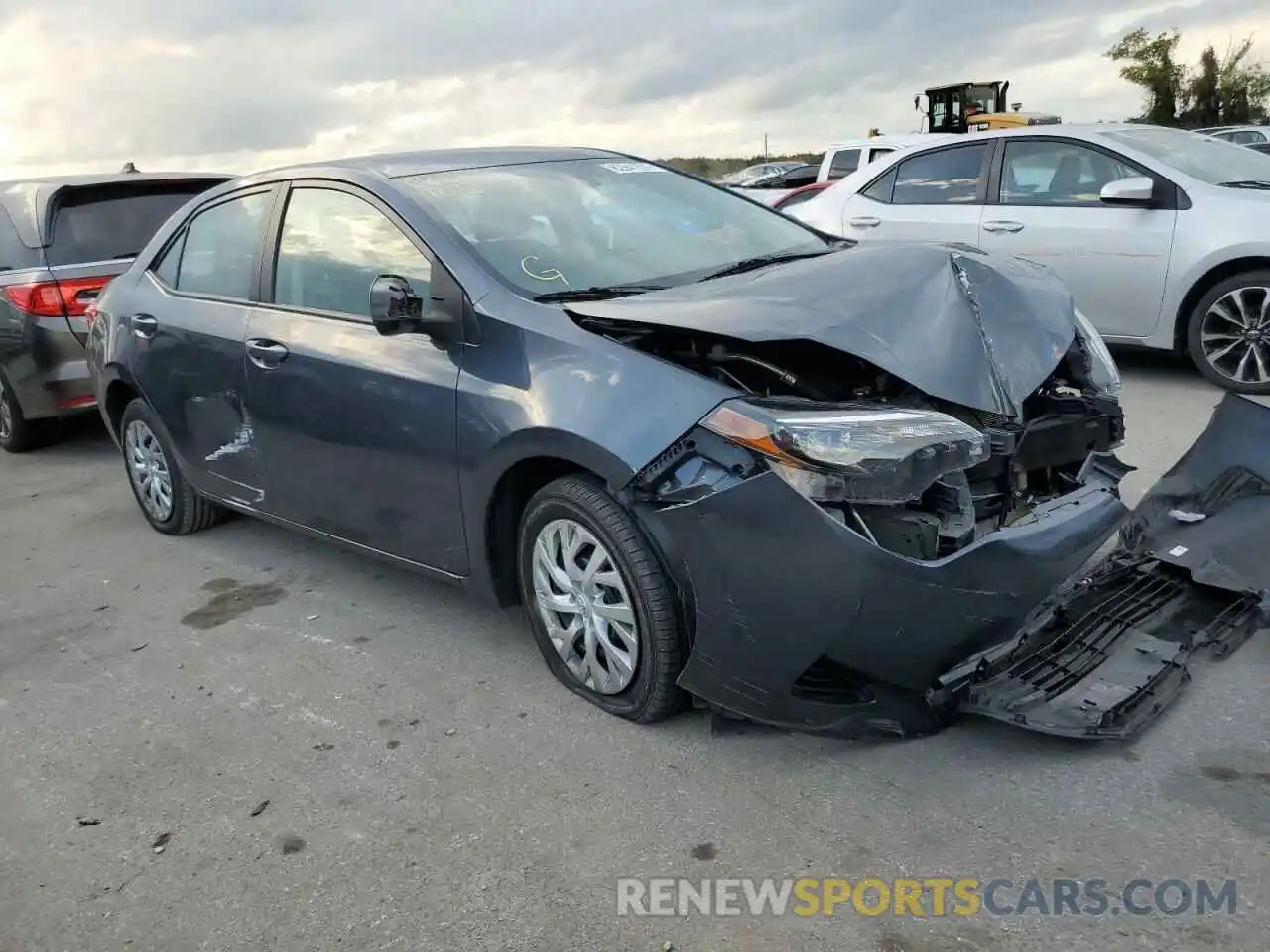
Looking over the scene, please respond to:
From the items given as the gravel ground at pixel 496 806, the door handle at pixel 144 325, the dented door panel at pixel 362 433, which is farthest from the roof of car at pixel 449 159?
the gravel ground at pixel 496 806

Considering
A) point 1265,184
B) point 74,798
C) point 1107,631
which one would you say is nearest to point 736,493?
point 1107,631

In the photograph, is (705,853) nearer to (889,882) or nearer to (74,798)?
(889,882)

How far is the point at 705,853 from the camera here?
2682 mm

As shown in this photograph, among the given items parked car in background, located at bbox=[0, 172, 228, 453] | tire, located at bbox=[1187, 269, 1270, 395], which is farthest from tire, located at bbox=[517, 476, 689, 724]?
parked car in background, located at bbox=[0, 172, 228, 453]

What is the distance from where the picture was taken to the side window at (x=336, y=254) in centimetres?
379

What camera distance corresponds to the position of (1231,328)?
6.43 meters

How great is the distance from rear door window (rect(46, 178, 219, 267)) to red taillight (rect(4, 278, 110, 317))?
17 centimetres

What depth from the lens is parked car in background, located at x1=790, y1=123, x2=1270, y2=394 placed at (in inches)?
250

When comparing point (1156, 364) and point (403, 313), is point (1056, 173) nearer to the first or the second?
point (1156, 364)

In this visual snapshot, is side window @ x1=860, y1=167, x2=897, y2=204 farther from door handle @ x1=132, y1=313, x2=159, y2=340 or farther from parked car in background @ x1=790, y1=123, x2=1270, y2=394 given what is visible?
door handle @ x1=132, y1=313, x2=159, y2=340

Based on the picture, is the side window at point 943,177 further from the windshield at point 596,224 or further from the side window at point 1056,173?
the windshield at point 596,224

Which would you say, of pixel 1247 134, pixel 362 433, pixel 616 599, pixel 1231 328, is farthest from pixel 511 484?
pixel 1247 134

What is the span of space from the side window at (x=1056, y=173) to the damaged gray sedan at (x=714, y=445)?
335 centimetres

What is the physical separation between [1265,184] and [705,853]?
5982 millimetres
